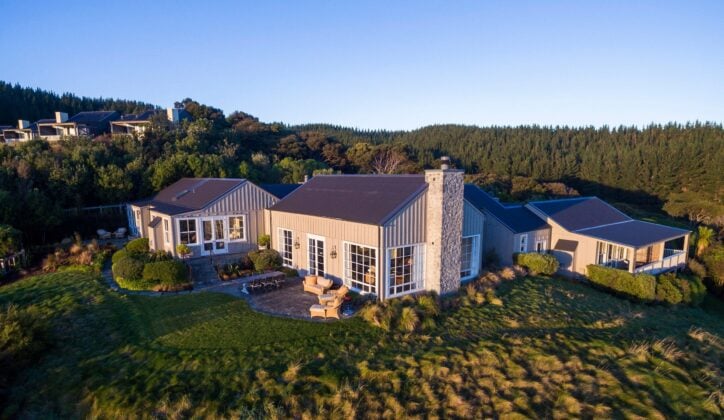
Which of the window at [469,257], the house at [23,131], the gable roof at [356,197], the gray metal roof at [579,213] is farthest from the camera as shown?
the house at [23,131]

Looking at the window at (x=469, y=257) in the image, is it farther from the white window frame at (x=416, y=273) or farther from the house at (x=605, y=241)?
the house at (x=605, y=241)

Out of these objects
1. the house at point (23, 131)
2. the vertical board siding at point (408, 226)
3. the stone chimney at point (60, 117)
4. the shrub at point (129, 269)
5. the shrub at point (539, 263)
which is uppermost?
the stone chimney at point (60, 117)

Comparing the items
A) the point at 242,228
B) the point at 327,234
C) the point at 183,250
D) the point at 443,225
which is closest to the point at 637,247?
the point at 443,225

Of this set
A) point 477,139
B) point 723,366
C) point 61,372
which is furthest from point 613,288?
point 477,139

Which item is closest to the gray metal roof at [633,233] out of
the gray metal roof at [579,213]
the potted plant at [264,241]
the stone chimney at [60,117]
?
the gray metal roof at [579,213]

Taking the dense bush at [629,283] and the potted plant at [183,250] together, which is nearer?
the dense bush at [629,283]
